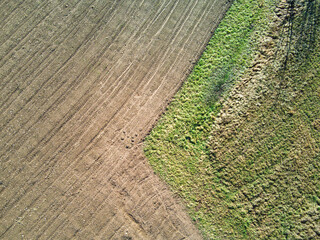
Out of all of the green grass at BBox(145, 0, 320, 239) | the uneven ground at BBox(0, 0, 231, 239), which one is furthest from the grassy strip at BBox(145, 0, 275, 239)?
the uneven ground at BBox(0, 0, 231, 239)

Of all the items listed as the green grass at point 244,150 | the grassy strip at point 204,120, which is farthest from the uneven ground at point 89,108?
the green grass at point 244,150

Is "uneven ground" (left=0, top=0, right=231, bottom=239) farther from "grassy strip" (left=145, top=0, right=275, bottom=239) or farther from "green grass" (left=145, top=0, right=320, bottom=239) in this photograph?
"green grass" (left=145, top=0, right=320, bottom=239)

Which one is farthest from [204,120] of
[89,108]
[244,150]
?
[89,108]

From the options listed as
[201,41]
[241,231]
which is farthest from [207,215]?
[201,41]

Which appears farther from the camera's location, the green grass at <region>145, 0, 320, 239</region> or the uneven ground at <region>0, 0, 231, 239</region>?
the uneven ground at <region>0, 0, 231, 239</region>
